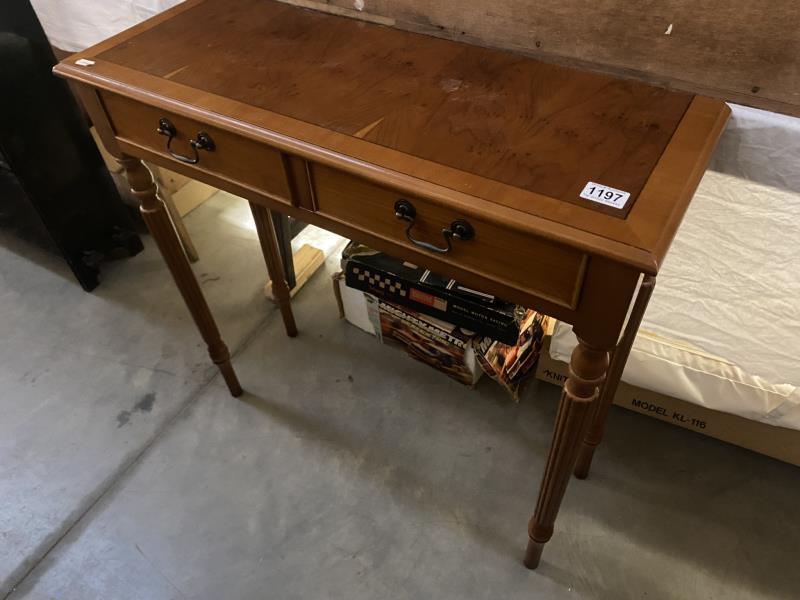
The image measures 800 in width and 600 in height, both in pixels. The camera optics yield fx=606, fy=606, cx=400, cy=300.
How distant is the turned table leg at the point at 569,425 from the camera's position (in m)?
0.79

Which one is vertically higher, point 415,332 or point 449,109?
point 449,109

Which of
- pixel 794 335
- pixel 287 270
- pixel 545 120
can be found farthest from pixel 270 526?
pixel 794 335

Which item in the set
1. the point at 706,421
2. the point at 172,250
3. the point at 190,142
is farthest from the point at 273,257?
the point at 706,421

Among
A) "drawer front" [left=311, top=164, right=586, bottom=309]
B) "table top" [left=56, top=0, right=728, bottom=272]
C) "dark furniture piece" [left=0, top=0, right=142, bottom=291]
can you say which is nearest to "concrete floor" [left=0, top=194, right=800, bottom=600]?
"dark furniture piece" [left=0, top=0, right=142, bottom=291]

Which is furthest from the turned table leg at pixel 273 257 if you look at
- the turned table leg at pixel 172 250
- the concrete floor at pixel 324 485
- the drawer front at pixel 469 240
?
the drawer front at pixel 469 240

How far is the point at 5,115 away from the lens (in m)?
1.48

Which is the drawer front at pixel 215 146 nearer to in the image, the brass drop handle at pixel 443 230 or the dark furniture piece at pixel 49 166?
the brass drop handle at pixel 443 230

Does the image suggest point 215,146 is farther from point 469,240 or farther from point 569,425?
point 569,425

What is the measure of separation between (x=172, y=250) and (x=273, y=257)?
0.29 meters

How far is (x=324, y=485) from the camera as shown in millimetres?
1362

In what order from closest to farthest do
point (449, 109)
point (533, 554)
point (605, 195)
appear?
point (605, 195)
point (449, 109)
point (533, 554)

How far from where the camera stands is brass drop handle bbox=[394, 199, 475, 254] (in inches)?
29.6

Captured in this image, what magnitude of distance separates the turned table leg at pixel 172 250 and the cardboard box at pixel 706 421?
0.76 m

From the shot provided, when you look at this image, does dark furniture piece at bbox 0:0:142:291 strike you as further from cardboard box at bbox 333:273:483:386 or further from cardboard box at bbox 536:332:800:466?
cardboard box at bbox 536:332:800:466
